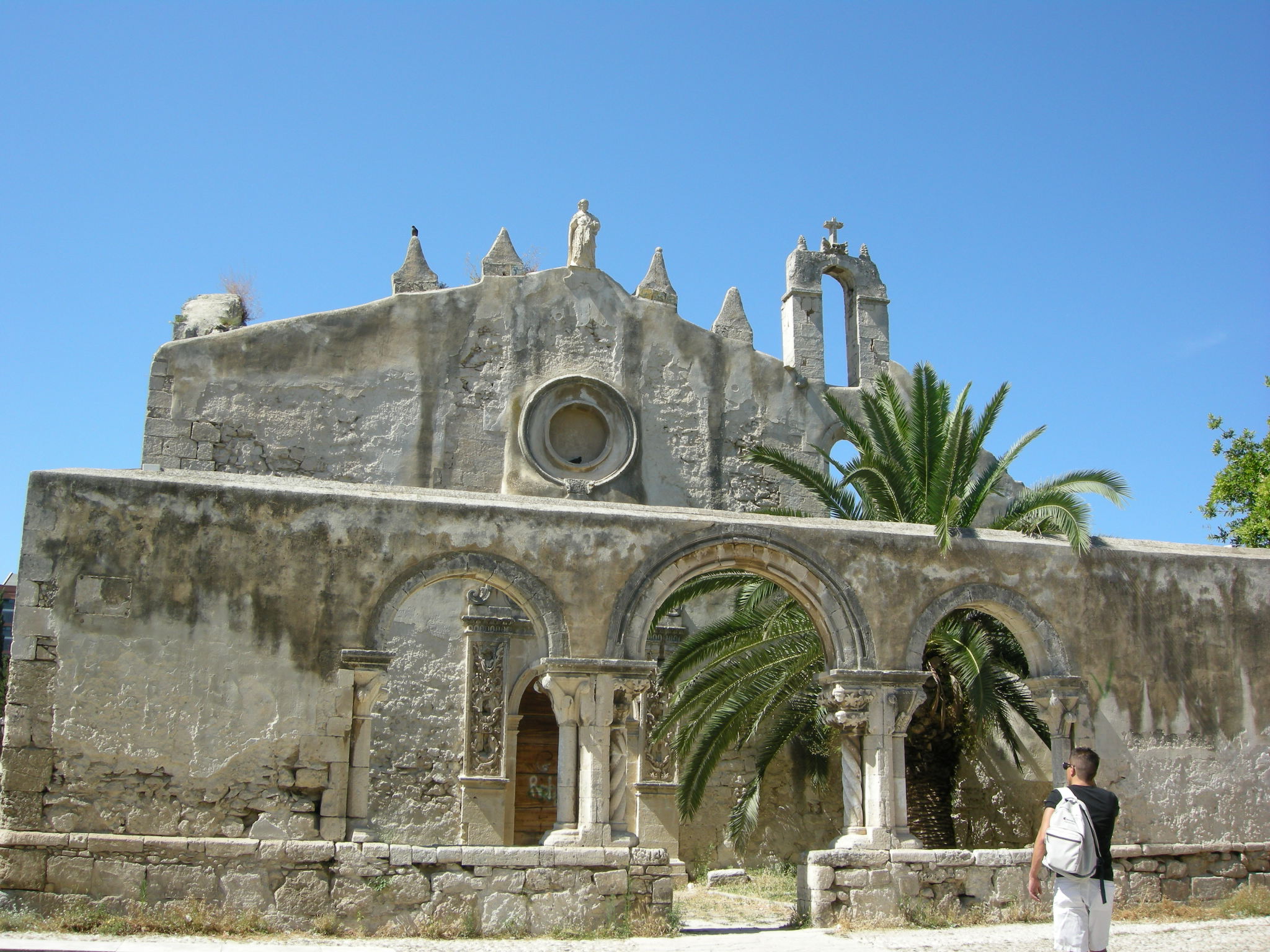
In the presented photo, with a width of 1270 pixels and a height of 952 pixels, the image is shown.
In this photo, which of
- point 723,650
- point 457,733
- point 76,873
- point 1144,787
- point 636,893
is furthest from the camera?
point 457,733

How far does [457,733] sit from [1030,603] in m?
6.96

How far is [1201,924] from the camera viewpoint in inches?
410

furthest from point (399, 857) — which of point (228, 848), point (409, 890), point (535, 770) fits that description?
point (535, 770)

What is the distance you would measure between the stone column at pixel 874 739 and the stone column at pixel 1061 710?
1.29 meters

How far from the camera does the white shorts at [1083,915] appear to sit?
622 cm

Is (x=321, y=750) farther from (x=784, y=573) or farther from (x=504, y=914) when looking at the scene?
(x=784, y=573)

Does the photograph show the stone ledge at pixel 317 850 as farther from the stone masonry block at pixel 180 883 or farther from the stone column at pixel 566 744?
the stone column at pixel 566 744

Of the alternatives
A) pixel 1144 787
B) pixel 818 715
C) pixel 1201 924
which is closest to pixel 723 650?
pixel 818 715

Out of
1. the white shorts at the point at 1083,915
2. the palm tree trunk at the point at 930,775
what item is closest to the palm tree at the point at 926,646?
the palm tree trunk at the point at 930,775

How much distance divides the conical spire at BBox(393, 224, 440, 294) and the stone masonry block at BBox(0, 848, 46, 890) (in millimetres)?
9043

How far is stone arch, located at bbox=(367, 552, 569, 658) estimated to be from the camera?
410 inches

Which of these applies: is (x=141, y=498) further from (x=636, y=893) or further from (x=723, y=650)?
(x=723, y=650)

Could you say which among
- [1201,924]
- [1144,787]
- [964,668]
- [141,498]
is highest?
[141,498]

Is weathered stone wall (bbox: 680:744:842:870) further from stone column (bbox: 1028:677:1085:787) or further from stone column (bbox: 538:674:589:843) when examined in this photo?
stone column (bbox: 538:674:589:843)
